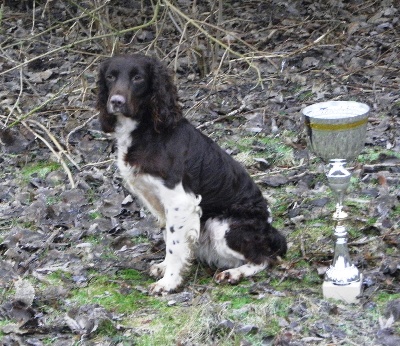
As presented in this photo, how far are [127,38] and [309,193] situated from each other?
221 inches

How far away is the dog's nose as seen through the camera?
17.2 feet

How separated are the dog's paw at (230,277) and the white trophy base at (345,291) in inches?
26.1

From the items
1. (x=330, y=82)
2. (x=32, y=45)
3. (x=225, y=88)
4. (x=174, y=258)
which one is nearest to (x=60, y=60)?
(x=32, y=45)

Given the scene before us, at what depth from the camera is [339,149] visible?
4.89 m

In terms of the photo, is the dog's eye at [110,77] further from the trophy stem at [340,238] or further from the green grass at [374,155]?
the green grass at [374,155]

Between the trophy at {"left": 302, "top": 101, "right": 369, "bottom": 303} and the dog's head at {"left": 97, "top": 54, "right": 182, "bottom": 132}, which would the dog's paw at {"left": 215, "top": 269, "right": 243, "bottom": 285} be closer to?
the trophy at {"left": 302, "top": 101, "right": 369, "bottom": 303}

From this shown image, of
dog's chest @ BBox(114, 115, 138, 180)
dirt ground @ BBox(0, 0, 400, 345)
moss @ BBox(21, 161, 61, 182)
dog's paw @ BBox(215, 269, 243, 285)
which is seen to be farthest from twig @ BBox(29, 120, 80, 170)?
dog's paw @ BBox(215, 269, 243, 285)

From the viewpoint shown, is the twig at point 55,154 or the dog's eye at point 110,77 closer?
the dog's eye at point 110,77

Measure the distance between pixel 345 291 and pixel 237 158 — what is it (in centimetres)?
291

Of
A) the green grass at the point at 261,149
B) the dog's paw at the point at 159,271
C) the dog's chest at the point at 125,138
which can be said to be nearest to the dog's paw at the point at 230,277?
the dog's paw at the point at 159,271

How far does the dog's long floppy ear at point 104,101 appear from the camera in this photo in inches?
217

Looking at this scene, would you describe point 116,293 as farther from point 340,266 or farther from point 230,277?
point 340,266

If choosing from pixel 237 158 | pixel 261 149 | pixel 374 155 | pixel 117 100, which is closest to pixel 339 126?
pixel 117 100

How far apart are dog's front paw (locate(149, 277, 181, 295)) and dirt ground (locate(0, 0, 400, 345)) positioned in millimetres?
88
